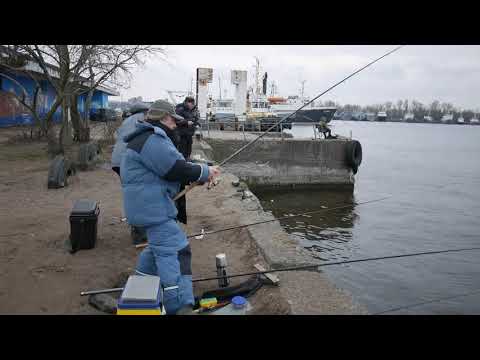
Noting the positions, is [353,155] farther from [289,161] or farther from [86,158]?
[86,158]

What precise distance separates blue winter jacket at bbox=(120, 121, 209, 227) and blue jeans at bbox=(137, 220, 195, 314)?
0.11 metres

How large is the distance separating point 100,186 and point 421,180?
801 inches

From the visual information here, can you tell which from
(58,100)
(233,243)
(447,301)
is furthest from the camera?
(58,100)

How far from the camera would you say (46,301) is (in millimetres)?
3867

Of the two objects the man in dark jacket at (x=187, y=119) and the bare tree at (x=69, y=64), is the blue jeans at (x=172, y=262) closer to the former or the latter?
the man in dark jacket at (x=187, y=119)

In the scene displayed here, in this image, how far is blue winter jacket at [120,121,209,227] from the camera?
3.48m

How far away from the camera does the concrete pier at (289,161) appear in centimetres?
2045

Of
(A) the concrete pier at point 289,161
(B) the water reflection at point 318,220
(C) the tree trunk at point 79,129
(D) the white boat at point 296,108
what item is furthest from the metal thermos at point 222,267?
(D) the white boat at point 296,108

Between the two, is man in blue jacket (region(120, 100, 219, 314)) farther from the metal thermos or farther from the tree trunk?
the tree trunk

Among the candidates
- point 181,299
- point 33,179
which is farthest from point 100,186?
point 181,299

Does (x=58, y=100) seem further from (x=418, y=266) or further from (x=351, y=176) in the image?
(x=351, y=176)

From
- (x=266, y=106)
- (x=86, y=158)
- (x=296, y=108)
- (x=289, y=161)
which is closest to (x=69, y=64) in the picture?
(x=86, y=158)

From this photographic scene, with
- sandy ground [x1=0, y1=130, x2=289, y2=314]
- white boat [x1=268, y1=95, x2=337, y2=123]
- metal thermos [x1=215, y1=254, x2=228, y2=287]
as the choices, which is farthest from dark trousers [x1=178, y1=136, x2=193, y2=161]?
white boat [x1=268, y1=95, x2=337, y2=123]

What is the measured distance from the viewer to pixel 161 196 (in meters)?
3.62
